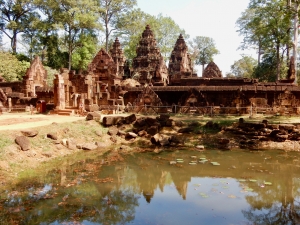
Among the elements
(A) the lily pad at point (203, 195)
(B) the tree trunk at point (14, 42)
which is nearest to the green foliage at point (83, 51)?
(B) the tree trunk at point (14, 42)

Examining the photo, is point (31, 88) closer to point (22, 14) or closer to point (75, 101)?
point (75, 101)

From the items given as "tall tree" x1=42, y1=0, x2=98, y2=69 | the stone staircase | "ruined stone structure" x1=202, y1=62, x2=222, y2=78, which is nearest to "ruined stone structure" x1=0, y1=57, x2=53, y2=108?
the stone staircase

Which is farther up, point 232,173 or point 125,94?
point 125,94

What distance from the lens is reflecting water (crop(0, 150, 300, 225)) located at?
619 centimetres

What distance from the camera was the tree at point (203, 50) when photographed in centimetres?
6241

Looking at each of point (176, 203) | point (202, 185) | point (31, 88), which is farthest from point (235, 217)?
point (31, 88)

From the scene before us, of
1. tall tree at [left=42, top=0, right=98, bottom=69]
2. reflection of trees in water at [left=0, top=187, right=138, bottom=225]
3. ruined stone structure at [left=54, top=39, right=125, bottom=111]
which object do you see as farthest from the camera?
tall tree at [left=42, top=0, right=98, bottom=69]

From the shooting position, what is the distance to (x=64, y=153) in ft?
39.9

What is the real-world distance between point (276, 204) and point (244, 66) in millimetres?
60218

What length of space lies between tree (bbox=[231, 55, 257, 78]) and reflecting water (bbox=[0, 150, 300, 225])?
5221 cm

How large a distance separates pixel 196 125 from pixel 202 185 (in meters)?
8.32

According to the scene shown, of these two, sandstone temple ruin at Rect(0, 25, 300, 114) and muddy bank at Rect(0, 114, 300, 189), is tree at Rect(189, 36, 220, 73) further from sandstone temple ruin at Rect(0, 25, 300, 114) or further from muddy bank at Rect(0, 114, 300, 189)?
muddy bank at Rect(0, 114, 300, 189)

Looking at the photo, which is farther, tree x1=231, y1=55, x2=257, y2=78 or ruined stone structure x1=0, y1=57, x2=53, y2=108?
tree x1=231, y1=55, x2=257, y2=78

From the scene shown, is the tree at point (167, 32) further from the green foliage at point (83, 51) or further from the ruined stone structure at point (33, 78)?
the ruined stone structure at point (33, 78)
